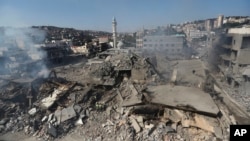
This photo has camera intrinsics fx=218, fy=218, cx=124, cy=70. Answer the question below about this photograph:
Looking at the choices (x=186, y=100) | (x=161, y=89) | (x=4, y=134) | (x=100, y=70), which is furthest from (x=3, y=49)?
(x=186, y=100)

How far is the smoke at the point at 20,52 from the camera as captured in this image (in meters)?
29.3

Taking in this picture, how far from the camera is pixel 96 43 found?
5350cm

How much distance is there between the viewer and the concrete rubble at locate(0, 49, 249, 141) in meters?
12.1

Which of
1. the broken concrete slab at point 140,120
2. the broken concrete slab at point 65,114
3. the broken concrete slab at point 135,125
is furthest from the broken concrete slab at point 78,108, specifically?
the broken concrete slab at point 140,120

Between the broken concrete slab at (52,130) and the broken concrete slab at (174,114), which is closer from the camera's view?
the broken concrete slab at (52,130)

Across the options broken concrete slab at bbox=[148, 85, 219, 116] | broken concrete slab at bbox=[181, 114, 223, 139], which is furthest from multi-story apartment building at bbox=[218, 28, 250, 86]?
broken concrete slab at bbox=[181, 114, 223, 139]

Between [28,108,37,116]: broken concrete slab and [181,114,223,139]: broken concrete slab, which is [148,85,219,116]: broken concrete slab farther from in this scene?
[28,108,37,116]: broken concrete slab

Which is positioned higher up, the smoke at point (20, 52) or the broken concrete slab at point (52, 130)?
the smoke at point (20, 52)

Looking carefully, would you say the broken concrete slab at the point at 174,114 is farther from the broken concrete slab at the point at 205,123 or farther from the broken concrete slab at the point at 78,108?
the broken concrete slab at the point at 78,108

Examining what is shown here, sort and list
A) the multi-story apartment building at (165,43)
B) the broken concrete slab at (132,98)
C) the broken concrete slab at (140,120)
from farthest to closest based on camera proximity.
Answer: the multi-story apartment building at (165,43)
the broken concrete slab at (132,98)
the broken concrete slab at (140,120)

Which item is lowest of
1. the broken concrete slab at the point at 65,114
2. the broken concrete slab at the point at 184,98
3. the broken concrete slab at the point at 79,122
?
the broken concrete slab at the point at 79,122

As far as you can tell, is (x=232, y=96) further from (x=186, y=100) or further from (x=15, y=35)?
(x=15, y=35)

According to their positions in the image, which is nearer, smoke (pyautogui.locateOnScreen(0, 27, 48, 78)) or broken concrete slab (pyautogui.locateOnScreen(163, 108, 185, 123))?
broken concrete slab (pyautogui.locateOnScreen(163, 108, 185, 123))

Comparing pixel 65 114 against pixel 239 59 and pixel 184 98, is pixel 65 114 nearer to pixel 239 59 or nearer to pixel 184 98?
pixel 184 98
